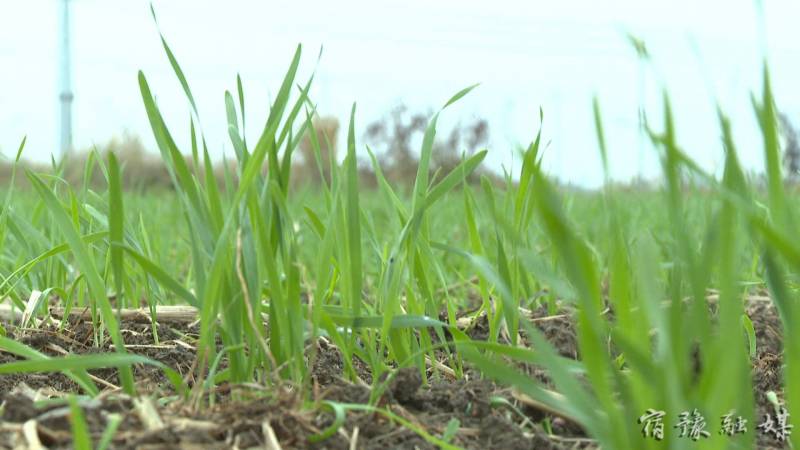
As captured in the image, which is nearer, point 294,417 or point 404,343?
point 294,417

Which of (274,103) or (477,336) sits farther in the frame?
(477,336)

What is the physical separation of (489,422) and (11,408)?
456 millimetres

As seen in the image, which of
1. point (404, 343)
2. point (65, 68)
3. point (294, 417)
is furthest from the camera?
point (65, 68)

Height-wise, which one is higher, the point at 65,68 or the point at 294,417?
the point at 65,68

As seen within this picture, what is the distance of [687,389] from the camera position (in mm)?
637

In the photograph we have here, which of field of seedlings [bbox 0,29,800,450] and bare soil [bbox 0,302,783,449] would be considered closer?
field of seedlings [bbox 0,29,800,450]

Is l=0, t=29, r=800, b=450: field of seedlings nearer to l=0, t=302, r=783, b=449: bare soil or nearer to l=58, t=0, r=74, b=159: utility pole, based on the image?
l=0, t=302, r=783, b=449: bare soil

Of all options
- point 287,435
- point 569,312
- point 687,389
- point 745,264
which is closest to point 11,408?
point 287,435

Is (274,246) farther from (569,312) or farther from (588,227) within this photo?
(588,227)

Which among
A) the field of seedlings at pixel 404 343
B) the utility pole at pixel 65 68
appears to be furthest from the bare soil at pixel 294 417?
the utility pole at pixel 65 68

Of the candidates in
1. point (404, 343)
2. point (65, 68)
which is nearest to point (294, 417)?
point (404, 343)

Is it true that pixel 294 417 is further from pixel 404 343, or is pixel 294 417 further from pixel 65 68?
pixel 65 68

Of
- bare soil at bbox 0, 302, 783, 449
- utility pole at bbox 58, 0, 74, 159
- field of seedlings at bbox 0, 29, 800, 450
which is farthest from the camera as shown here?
utility pole at bbox 58, 0, 74, 159

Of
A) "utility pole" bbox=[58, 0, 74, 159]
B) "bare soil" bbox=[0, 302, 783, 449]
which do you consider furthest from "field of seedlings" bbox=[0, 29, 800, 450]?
"utility pole" bbox=[58, 0, 74, 159]
